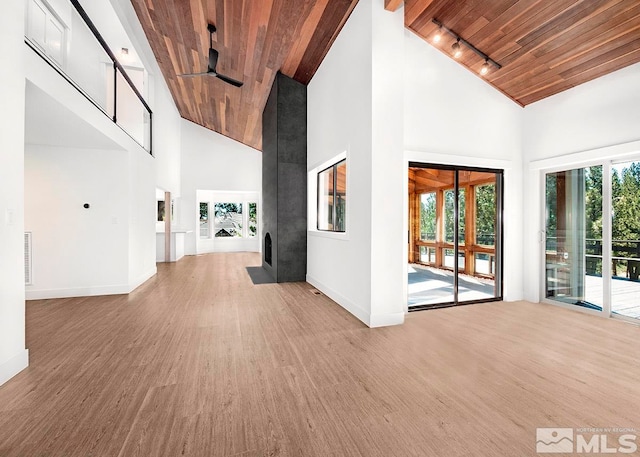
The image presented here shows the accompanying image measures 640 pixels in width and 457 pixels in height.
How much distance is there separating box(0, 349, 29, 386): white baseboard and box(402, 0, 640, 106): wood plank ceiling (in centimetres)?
458

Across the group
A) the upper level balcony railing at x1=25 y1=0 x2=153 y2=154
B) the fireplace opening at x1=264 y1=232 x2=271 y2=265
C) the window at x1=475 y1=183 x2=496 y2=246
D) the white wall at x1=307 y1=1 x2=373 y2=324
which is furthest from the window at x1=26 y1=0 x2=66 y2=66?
the window at x1=475 y1=183 x2=496 y2=246

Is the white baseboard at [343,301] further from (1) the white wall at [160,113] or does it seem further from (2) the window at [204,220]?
(2) the window at [204,220]

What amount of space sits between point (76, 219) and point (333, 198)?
155 inches

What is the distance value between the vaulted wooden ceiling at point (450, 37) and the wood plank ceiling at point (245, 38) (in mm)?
17

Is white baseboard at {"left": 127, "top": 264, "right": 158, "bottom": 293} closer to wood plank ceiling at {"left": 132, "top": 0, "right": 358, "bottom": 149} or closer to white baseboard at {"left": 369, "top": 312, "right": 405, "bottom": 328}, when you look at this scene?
white baseboard at {"left": 369, "top": 312, "right": 405, "bottom": 328}

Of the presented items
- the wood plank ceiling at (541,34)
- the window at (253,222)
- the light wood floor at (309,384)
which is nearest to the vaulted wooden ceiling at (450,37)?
the wood plank ceiling at (541,34)

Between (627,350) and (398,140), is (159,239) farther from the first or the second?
(627,350)

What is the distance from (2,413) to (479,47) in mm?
5533

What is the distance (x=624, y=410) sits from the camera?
183 centimetres

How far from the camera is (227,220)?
11.6 m

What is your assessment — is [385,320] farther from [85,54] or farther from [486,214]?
[85,54]

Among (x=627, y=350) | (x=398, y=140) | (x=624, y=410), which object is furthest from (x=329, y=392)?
(x=627, y=350)

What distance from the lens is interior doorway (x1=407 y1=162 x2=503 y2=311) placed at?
13.8 feet

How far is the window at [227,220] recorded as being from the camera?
11.5m
